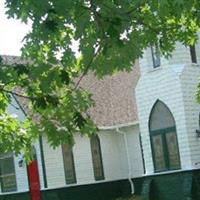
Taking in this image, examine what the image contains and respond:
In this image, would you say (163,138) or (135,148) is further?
(135,148)

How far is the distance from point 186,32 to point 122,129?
1818 centimetres

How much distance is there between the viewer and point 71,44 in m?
8.82

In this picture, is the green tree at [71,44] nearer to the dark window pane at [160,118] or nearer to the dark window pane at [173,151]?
the dark window pane at [173,151]

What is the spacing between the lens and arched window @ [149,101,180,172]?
2455 centimetres

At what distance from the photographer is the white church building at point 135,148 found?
79.5ft

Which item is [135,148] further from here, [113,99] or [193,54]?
[193,54]

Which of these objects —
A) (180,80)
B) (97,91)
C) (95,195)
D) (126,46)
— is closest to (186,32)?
(126,46)

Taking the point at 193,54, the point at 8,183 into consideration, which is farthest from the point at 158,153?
the point at 8,183

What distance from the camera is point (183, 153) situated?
23938 millimetres

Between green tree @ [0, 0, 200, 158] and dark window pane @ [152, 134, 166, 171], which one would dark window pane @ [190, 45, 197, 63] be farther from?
green tree @ [0, 0, 200, 158]

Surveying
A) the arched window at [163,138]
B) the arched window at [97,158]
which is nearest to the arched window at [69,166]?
the arched window at [97,158]

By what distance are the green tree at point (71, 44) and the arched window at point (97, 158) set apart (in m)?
18.6

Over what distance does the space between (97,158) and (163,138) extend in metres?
5.00

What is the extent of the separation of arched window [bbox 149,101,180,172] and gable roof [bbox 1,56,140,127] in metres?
2.97
